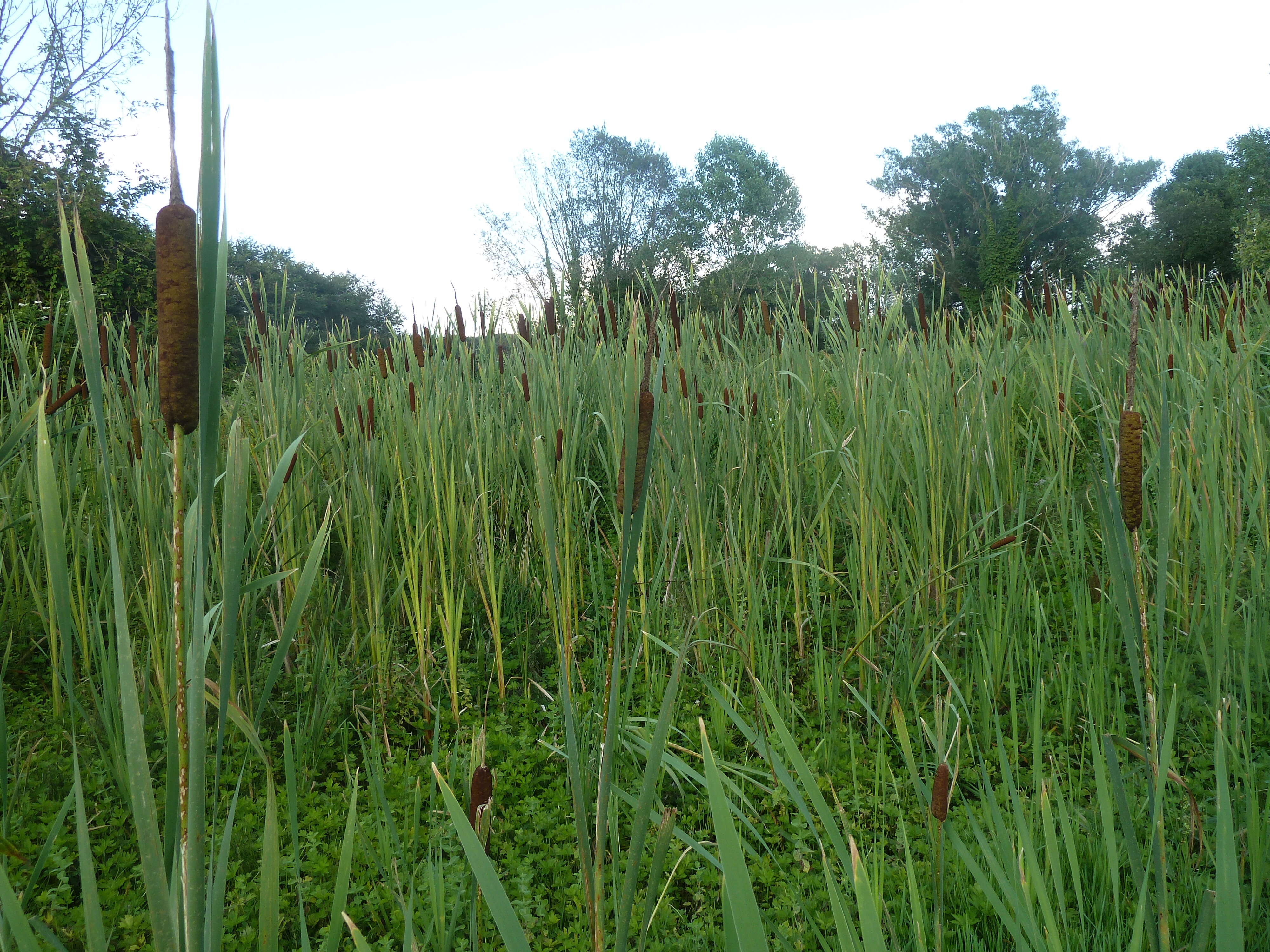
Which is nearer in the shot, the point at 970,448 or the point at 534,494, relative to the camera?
the point at 970,448

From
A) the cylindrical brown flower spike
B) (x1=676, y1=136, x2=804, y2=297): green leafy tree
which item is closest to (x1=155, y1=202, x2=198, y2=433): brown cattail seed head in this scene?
the cylindrical brown flower spike

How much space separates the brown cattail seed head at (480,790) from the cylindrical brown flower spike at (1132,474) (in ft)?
2.07

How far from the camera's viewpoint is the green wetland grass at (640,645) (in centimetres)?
65

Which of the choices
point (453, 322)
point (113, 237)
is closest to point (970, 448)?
point (453, 322)

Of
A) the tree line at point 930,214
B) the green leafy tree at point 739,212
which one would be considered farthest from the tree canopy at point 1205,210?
the green leafy tree at point 739,212

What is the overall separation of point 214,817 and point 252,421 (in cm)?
226

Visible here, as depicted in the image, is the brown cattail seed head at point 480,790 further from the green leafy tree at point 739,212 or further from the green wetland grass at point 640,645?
the green leafy tree at point 739,212

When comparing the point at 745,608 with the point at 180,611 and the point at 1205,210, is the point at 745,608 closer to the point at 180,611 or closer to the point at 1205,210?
the point at 180,611

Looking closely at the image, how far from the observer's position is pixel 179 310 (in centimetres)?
40

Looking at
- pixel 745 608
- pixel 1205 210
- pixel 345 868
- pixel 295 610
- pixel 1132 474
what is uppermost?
pixel 1205 210

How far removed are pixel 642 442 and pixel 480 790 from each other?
34 centimetres

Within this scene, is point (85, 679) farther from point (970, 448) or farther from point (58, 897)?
point (970, 448)

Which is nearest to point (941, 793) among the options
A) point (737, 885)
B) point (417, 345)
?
point (737, 885)

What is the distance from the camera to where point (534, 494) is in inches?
103
